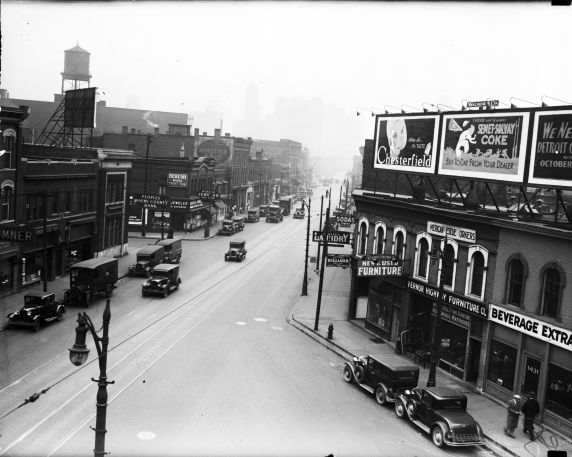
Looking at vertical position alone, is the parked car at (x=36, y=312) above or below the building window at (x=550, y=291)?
below

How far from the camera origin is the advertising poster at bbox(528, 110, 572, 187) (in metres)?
21.5

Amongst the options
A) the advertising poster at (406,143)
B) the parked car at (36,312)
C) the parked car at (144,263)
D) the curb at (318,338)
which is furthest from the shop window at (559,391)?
the parked car at (144,263)

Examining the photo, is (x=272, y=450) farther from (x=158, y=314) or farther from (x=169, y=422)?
(x=158, y=314)

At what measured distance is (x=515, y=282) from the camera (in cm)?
2325

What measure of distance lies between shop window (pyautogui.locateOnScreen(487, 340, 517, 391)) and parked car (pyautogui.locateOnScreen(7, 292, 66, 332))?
20363mm

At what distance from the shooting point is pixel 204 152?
305ft

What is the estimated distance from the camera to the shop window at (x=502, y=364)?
22.9 metres

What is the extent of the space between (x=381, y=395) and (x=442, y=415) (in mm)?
3431

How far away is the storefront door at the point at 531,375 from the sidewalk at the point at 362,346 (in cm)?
127

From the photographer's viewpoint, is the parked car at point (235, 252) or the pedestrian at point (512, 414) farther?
the parked car at point (235, 252)

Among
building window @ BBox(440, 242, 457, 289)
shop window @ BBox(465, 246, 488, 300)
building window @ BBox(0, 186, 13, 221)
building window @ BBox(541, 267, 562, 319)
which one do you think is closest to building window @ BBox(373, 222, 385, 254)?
building window @ BBox(440, 242, 457, 289)

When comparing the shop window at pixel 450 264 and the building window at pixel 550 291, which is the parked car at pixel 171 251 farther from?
the building window at pixel 550 291

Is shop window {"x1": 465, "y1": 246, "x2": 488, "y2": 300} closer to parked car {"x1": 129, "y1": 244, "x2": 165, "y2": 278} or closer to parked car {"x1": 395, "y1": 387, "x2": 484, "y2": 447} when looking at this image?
parked car {"x1": 395, "y1": 387, "x2": 484, "y2": 447}

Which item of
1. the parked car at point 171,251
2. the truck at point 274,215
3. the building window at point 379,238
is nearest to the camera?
the building window at point 379,238
